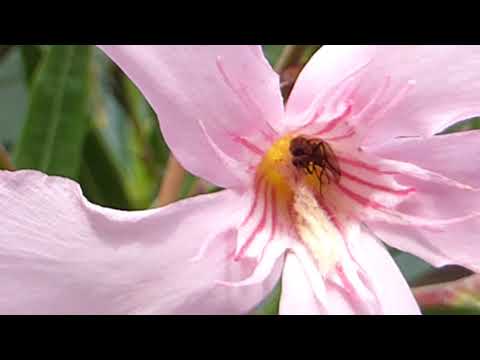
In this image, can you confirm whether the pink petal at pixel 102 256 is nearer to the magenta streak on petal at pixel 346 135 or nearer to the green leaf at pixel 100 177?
the magenta streak on petal at pixel 346 135

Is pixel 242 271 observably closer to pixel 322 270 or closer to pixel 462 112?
pixel 322 270

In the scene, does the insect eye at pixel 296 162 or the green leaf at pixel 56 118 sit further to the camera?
the green leaf at pixel 56 118

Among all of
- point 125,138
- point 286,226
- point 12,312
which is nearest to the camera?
point 12,312

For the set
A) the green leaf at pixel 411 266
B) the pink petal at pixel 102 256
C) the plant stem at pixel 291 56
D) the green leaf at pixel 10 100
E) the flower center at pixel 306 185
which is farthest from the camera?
the green leaf at pixel 10 100

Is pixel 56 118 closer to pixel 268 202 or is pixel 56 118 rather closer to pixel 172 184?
pixel 172 184

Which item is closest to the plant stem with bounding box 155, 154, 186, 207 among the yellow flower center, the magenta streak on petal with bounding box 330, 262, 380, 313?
the yellow flower center

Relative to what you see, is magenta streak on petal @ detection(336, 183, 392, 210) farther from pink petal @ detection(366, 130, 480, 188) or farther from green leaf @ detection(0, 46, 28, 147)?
green leaf @ detection(0, 46, 28, 147)

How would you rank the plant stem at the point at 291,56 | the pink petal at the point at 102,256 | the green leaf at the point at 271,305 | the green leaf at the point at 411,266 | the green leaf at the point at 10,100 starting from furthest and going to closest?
1. the green leaf at the point at 10,100
2. the green leaf at the point at 411,266
3. the green leaf at the point at 271,305
4. the plant stem at the point at 291,56
5. the pink petal at the point at 102,256

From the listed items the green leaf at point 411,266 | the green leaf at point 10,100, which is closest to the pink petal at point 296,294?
the green leaf at point 411,266
